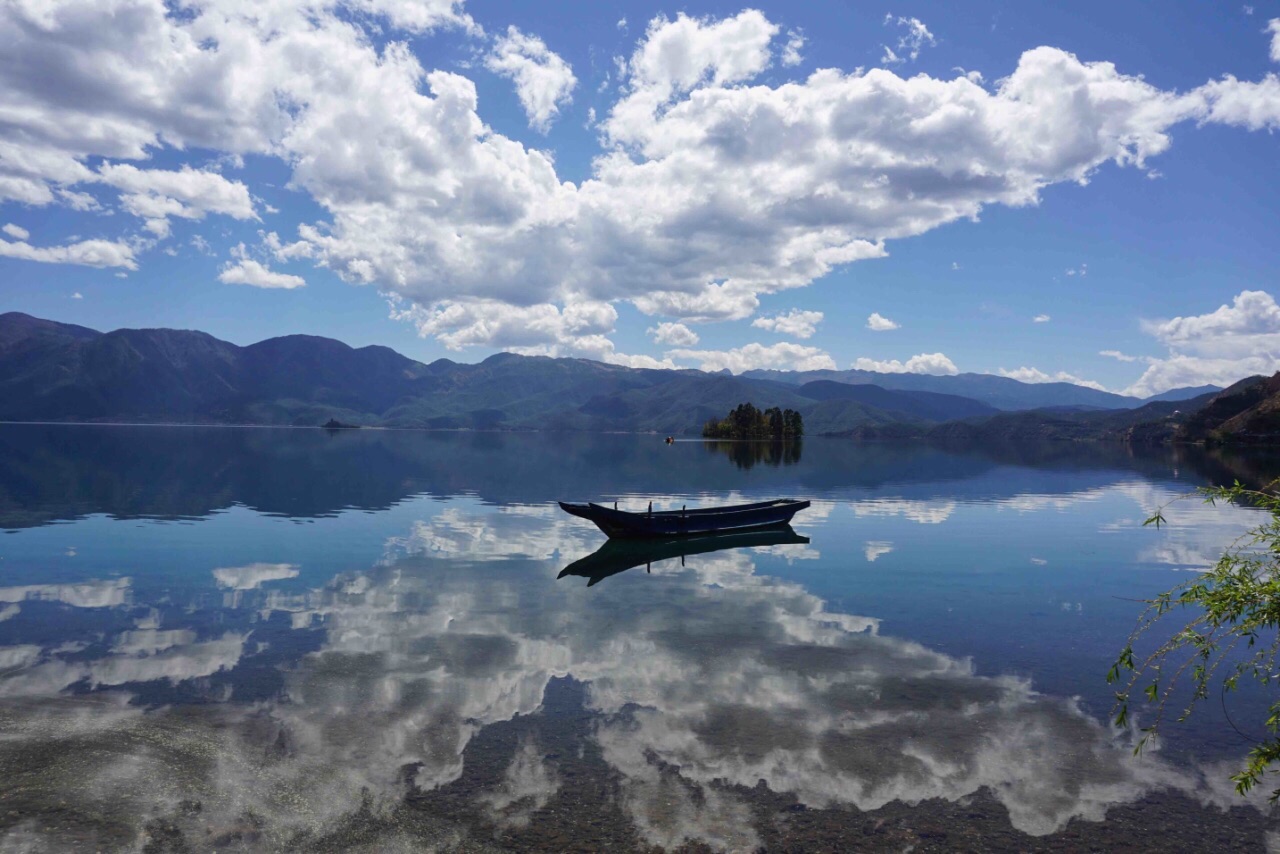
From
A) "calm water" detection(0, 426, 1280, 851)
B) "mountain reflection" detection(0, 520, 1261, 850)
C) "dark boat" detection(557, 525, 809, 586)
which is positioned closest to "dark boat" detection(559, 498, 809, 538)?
"dark boat" detection(557, 525, 809, 586)

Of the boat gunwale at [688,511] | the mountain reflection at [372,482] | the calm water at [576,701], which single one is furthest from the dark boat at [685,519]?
the mountain reflection at [372,482]

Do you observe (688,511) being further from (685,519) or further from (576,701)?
(576,701)

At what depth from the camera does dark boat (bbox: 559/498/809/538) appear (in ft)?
176

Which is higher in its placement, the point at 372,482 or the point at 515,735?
the point at 372,482

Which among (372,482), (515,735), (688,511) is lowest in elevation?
(515,735)

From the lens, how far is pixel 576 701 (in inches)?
853

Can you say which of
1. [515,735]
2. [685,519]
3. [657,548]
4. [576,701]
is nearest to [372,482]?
[685,519]

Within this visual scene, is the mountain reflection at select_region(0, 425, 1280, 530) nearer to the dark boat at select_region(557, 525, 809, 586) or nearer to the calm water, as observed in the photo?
the calm water

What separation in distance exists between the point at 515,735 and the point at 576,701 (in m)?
2.95

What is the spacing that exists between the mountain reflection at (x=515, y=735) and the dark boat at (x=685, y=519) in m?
21.9

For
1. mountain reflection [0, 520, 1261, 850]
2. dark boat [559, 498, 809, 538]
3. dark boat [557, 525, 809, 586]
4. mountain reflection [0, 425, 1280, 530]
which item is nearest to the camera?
mountain reflection [0, 520, 1261, 850]

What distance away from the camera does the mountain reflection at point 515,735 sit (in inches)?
596

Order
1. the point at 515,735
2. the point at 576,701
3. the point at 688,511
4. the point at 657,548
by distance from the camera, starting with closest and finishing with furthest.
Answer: the point at 515,735
the point at 576,701
the point at 657,548
the point at 688,511

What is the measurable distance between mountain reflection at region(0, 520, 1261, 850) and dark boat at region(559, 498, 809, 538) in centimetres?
2189
